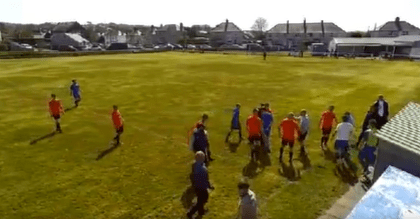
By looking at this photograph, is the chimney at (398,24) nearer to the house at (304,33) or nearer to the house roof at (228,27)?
the house at (304,33)

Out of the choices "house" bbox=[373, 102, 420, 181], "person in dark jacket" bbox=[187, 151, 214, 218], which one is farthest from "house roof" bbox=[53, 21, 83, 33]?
"house" bbox=[373, 102, 420, 181]

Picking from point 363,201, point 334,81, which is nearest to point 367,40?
point 334,81

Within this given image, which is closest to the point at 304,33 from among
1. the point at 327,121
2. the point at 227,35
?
the point at 227,35

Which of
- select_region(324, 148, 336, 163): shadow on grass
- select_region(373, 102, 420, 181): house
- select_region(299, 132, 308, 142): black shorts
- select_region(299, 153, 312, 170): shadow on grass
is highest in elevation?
select_region(373, 102, 420, 181): house

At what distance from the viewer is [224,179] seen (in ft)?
34.2

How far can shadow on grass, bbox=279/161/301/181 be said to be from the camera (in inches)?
411

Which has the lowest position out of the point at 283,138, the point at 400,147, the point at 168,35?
the point at 283,138

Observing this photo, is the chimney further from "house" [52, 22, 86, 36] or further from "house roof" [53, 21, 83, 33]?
"house roof" [53, 21, 83, 33]

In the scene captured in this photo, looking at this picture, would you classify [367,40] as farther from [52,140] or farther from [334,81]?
[52,140]

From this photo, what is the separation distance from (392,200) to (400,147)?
74.7 inches

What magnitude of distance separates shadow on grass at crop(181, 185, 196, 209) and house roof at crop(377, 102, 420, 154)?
5.05 meters

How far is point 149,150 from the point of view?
13.1 meters

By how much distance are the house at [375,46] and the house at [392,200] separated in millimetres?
57288

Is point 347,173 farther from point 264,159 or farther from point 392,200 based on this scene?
point 392,200
